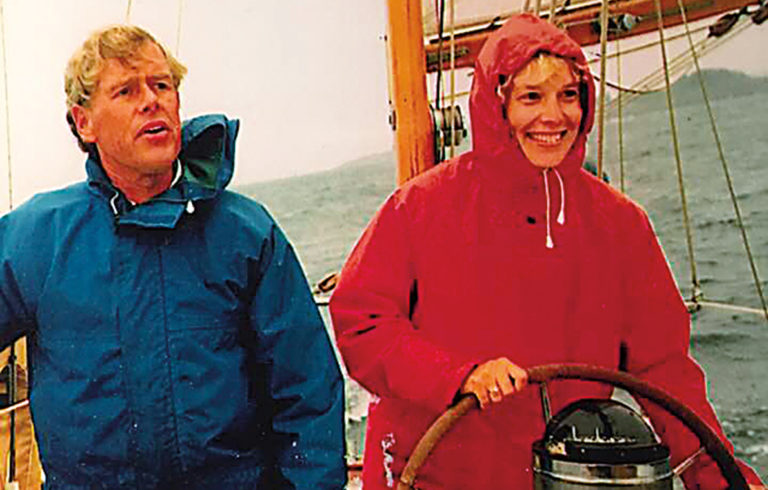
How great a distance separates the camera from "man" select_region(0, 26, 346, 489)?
0.96 meters

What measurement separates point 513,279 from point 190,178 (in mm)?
409

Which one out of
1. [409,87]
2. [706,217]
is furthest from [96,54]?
[706,217]

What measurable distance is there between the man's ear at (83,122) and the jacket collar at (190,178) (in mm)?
24

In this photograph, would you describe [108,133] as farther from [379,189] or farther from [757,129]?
[757,129]

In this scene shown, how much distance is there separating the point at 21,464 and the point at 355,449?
4.35 ft

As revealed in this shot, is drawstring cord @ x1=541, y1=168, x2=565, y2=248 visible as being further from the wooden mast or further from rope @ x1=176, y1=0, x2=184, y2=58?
rope @ x1=176, y1=0, x2=184, y2=58

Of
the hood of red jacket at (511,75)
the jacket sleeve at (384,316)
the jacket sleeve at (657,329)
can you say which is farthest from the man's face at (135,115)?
the jacket sleeve at (657,329)

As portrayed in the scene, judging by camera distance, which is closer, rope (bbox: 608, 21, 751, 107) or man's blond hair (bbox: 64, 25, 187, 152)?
man's blond hair (bbox: 64, 25, 187, 152)

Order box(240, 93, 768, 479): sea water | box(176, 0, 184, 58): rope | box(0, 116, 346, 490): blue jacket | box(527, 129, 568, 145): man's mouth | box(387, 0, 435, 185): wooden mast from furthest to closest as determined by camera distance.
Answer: box(240, 93, 768, 479): sea water < box(176, 0, 184, 58): rope < box(387, 0, 435, 185): wooden mast < box(527, 129, 568, 145): man's mouth < box(0, 116, 346, 490): blue jacket

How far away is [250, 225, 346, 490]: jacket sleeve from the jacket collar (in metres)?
0.10

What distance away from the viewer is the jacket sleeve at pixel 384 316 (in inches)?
38.5

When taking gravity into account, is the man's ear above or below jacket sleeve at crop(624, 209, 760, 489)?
above

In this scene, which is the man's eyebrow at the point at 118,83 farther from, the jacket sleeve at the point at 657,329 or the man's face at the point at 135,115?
the jacket sleeve at the point at 657,329

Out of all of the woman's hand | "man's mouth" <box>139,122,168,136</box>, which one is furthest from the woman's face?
"man's mouth" <box>139,122,168,136</box>
